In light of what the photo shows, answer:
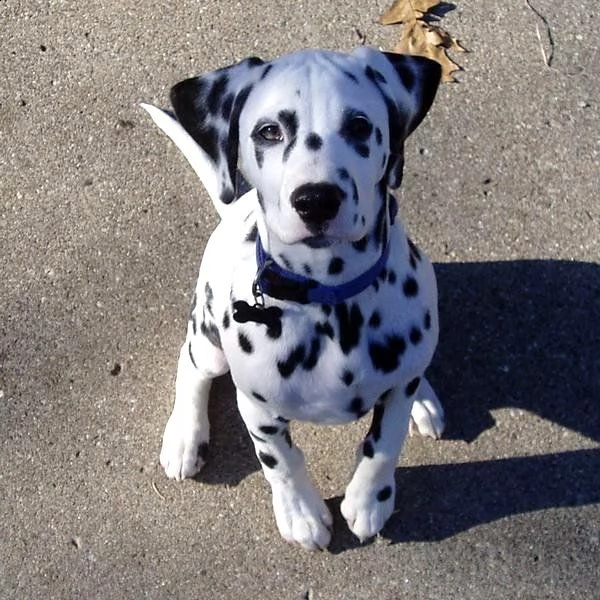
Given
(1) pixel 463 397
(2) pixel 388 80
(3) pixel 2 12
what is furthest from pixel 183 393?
(3) pixel 2 12

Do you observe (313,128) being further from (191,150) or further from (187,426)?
(187,426)

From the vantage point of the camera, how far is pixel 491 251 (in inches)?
181

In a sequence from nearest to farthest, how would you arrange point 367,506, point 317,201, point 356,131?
point 317,201, point 356,131, point 367,506

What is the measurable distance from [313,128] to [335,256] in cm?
43

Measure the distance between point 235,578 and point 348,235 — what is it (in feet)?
5.81

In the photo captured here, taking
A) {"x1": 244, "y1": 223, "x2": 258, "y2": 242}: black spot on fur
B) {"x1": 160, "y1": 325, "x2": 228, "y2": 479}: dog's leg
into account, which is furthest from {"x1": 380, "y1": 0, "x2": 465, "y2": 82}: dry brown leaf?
{"x1": 244, "y1": 223, "x2": 258, "y2": 242}: black spot on fur

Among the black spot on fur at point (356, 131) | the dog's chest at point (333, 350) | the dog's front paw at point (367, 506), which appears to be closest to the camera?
the black spot on fur at point (356, 131)

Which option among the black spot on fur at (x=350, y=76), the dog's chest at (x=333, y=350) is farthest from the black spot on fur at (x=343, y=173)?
the dog's chest at (x=333, y=350)

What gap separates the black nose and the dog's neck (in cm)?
30

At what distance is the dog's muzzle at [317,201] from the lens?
8.79 ft

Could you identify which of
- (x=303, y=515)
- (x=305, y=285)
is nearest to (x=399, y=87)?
(x=305, y=285)

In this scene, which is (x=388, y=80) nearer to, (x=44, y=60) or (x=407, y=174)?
(x=407, y=174)

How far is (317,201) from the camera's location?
2.68 metres

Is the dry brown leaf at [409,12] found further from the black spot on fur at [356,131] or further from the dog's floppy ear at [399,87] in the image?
the black spot on fur at [356,131]
